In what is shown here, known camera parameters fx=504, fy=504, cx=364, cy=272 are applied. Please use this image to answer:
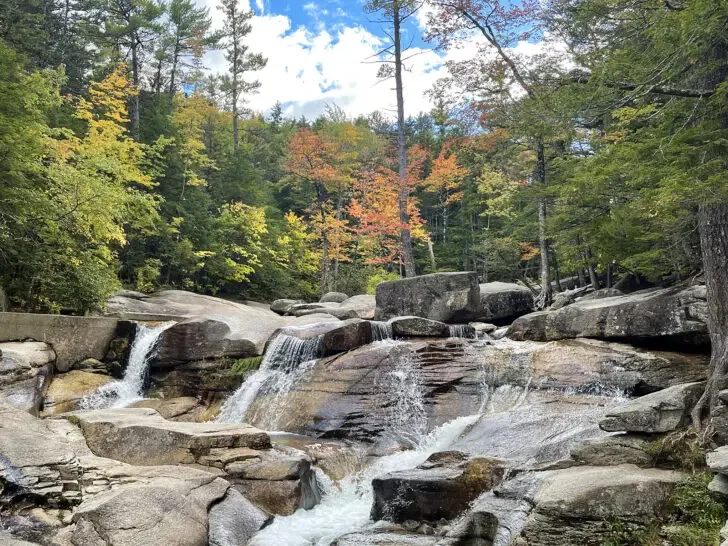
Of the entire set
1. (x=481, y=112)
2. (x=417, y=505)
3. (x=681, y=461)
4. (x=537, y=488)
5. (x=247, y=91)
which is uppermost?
(x=247, y=91)

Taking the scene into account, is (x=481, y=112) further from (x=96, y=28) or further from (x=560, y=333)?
(x=96, y=28)

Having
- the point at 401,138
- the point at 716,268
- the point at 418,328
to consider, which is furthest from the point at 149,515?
the point at 401,138

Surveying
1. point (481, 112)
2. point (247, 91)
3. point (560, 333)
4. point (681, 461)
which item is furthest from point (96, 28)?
point (681, 461)

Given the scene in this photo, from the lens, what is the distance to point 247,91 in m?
34.3

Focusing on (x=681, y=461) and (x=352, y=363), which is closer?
(x=681, y=461)

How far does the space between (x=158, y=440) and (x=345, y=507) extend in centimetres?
299

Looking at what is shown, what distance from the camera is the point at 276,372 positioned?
1276cm

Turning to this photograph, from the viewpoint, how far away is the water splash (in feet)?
20.3

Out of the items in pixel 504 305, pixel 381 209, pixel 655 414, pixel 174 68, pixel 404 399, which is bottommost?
pixel 404 399

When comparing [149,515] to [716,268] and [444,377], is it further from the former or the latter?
[716,268]

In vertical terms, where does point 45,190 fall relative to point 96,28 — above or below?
below

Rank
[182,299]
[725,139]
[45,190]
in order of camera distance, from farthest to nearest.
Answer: [182,299] → [45,190] → [725,139]

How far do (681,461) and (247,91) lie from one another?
34273 millimetres

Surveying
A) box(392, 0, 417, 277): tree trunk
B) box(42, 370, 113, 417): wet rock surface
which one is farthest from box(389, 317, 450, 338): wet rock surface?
box(42, 370, 113, 417): wet rock surface
